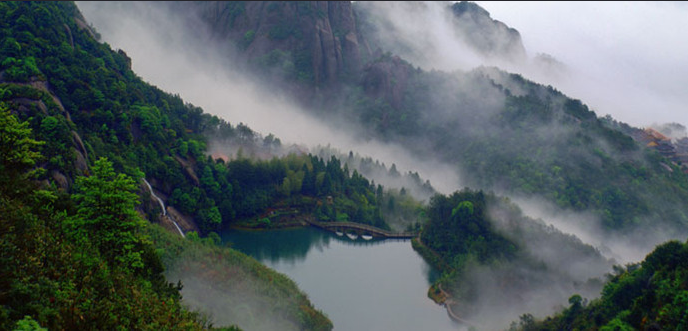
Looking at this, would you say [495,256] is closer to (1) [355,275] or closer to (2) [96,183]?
(1) [355,275]

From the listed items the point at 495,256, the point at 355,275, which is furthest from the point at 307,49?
the point at 495,256

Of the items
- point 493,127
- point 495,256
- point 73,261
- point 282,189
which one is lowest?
point 73,261

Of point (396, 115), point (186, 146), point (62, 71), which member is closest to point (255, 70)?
point (396, 115)

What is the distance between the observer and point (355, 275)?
242 ft

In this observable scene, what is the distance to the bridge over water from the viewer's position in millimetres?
97081

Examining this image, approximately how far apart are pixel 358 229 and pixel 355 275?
24.2 metres

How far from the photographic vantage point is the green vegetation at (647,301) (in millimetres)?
35375

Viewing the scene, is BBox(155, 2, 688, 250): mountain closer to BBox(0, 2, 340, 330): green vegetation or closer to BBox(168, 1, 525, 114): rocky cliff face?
BBox(168, 1, 525, 114): rocky cliff face

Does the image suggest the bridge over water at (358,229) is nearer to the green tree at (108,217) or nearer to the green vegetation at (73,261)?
the green vegetation at (73,261)

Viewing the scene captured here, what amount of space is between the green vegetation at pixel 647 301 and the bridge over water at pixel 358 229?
50.1 meters

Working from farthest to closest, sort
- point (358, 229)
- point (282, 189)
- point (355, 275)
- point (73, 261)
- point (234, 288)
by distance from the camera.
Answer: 1. point (282, 189)
2. point (358, 229)
3. point (355, 275)
4. point (234, 288)
5. point (73, 261)

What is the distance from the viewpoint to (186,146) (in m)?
93.5

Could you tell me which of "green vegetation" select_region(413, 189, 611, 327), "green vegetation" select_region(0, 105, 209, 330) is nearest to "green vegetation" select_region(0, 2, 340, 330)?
"green vegetation" select_region(0, 105, 209, 330)

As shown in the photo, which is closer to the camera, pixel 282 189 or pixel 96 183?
pixel 96 183
